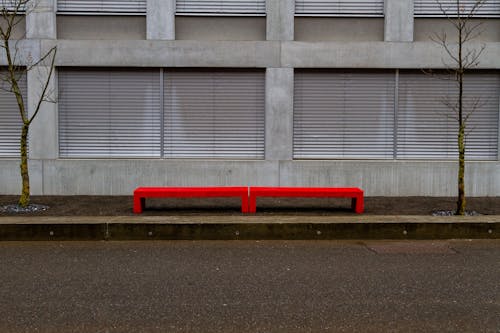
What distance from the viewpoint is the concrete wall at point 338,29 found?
13414 mm

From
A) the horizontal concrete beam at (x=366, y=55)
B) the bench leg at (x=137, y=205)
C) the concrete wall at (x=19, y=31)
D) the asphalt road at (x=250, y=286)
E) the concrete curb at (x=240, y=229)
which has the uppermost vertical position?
the concrete wall at (x=19, y=31)

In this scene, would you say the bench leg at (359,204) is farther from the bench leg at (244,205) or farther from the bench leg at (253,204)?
the bench leg at (244,205)

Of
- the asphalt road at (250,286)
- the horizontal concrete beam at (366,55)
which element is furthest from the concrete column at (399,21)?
the asphalt road at (250,286)

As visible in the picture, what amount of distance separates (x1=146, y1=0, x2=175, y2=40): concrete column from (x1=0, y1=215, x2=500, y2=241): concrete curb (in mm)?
5747

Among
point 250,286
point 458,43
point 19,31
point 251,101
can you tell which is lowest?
point 250,286

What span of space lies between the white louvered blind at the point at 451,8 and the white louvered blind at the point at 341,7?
3.22 ft

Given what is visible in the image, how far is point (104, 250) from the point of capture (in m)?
8.20

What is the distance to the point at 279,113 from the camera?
523 inches

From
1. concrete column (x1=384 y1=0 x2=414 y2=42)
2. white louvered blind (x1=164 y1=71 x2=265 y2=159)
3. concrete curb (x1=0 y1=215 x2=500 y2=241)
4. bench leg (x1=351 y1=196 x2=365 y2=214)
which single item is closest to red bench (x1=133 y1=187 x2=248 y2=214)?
concrete curb (x1=0 y1=215 x2=500 y2=241)

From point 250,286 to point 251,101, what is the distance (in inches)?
314

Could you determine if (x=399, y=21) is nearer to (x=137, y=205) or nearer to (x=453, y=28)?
(x=453, y=28)

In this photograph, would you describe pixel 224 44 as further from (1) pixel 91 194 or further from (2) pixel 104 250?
(2) pixel 104 250

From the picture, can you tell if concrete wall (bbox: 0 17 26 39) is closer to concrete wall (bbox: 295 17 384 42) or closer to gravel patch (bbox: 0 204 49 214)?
gravel patch (bbox: 0 204 49 214)

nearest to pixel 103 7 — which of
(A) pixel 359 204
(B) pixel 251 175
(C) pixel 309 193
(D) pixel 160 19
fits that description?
(D) pixel 160 19
